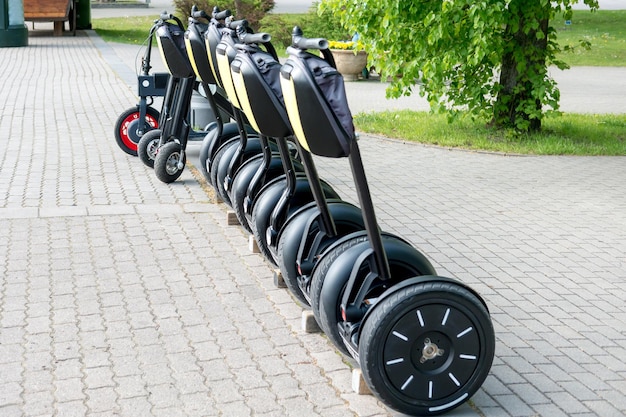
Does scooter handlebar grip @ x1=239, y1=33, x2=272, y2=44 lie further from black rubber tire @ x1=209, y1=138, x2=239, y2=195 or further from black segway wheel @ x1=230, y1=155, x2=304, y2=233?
black rubber tire @ x1=209, y1=138, x2=239, y2=195

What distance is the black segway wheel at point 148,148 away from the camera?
31.6ft

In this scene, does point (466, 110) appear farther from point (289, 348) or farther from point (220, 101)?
point (289, 348)

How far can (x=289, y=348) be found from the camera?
5.20m

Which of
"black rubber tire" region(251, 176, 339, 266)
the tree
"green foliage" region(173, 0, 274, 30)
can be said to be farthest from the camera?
"green foliage" region(173, 0, 274, 30)

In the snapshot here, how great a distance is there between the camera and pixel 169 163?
909cm

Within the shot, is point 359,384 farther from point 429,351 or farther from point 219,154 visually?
point 219,154

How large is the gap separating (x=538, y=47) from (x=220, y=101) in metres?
4.86

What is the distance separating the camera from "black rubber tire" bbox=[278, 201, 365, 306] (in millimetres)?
5238

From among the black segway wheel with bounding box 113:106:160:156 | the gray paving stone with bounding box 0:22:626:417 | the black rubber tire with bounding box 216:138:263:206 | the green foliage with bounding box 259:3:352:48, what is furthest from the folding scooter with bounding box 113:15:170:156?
the green foliage with bounding box 259:3:352:48

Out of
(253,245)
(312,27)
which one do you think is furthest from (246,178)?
(312,27)

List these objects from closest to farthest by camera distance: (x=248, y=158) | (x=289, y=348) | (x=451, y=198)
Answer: (x=289, y=348) → (x=248, y=158) → (x=451, y=198)

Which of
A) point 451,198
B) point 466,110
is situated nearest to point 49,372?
point 451,198

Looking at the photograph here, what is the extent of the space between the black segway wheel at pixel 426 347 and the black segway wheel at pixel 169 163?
5.07m

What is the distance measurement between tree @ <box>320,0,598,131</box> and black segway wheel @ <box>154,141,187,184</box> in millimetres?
3504
